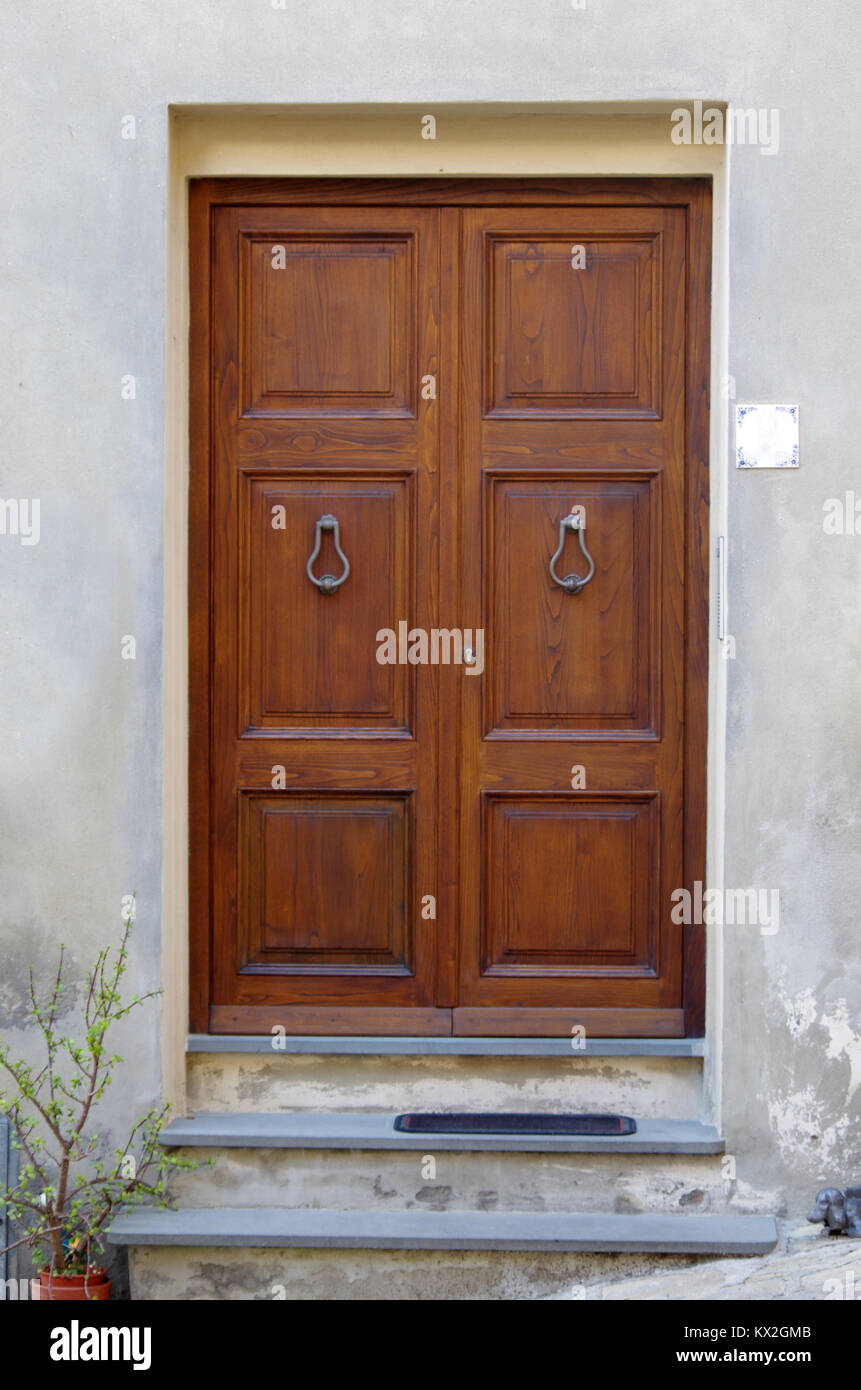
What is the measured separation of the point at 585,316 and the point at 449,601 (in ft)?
3.13

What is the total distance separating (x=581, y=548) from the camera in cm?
434

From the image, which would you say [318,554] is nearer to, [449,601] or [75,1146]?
[449,601]

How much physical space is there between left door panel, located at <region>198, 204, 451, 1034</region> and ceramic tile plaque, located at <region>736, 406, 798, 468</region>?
0.92 m

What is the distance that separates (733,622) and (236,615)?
1.48 m

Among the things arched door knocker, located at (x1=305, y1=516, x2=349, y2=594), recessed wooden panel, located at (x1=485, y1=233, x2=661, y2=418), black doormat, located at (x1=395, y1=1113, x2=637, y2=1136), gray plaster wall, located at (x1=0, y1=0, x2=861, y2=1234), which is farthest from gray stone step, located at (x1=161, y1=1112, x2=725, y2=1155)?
recessed wooden panel, located at (x1=485, y1=233, x2=661, y2=418)

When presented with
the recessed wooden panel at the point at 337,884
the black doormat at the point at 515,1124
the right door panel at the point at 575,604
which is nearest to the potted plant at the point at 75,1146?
the recessed wooden panel at the point at 337,884

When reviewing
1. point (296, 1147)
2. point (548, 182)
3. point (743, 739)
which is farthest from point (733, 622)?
point (296, 1147)

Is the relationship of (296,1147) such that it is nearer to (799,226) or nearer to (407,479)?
(407,479)

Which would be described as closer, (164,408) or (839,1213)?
(839,1213)

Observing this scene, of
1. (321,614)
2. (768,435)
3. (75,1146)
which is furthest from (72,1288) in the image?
(768,435)

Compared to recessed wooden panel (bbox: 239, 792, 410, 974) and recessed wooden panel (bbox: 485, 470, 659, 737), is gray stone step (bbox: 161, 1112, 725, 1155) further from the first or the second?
recessed wooden panel (bbox: 485, 470, 659, 737)

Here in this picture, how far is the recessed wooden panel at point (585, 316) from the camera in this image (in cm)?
433

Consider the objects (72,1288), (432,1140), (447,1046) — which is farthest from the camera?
(447,1046)

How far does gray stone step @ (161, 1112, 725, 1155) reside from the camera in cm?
408
